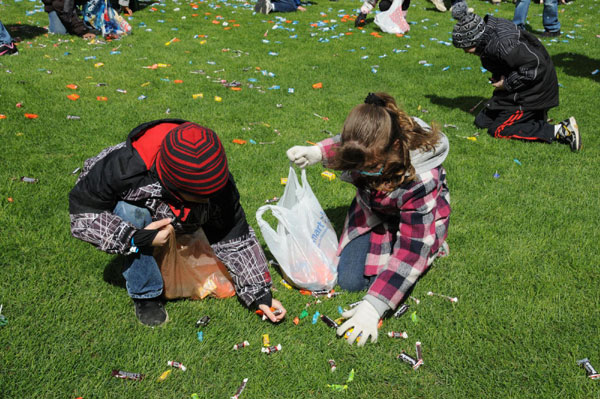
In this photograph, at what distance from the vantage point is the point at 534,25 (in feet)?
38.0

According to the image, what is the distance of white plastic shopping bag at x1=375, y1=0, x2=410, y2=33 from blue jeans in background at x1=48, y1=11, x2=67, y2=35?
258 inches

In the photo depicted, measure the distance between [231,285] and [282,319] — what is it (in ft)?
1.43

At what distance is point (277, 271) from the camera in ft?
11.4

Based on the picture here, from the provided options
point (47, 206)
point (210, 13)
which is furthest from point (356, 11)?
point (47, 206)

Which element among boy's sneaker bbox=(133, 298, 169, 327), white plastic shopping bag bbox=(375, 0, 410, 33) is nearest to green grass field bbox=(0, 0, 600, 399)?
boy's sneaker bbox=(133, 298, 169, 327)

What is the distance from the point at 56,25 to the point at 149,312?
8.15 metres

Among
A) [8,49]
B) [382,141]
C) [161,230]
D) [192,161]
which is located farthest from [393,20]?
[192,161]

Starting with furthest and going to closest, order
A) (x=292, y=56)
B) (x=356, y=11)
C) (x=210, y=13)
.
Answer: (x=356, y=11) → (x=210, y=13) → (x=292, y=56)

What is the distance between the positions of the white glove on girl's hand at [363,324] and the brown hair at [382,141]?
0.73 metres

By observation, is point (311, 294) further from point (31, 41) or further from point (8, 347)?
point (31, 41)

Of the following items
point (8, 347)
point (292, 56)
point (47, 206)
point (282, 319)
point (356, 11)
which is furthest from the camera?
point (356, 11)

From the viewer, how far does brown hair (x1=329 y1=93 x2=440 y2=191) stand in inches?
97.9

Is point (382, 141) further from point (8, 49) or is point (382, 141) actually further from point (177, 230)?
point (8, 49)

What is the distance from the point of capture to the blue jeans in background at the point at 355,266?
10.6 feet
